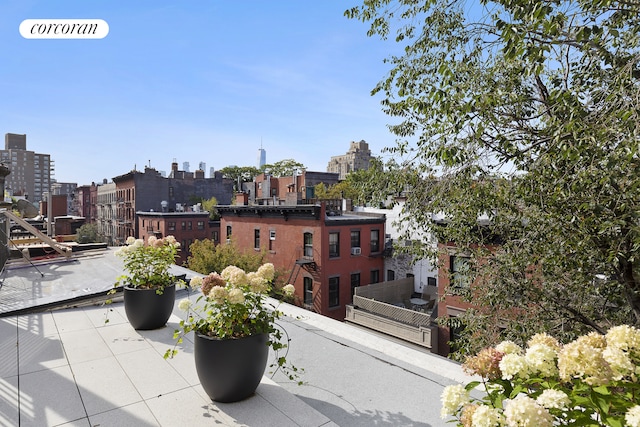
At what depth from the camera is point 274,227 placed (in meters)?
27.1

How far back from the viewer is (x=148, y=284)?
6414 millimetres

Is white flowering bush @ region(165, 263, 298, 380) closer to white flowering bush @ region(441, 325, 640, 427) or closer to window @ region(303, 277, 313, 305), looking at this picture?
white flowering bush @ region(441, 325, 640, 427)

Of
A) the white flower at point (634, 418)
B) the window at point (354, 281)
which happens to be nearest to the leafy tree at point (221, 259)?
the window at point (354, 281)

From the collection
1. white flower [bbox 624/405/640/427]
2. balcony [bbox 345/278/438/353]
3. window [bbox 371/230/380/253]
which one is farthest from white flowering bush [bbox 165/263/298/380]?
window [bbox 371/230/380/253]

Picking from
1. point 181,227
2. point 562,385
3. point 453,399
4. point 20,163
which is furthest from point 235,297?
point 20,163

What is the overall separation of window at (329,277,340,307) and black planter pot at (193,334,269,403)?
802 inches

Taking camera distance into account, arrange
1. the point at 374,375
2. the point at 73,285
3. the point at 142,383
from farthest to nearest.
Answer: the point at 73,285
the point at 374,375
the point at 142,383

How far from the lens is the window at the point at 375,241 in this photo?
88.0 feet

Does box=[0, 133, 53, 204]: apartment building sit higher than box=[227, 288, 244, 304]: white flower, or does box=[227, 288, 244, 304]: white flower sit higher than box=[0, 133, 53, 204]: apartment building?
box=[0, 133, 53, 204]: apartment building

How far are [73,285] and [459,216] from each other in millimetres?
9765

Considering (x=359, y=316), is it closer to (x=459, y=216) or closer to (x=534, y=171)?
(x=459, y=216)

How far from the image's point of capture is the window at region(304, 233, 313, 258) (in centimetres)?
2436

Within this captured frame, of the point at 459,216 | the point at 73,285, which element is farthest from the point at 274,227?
the point at 459,216

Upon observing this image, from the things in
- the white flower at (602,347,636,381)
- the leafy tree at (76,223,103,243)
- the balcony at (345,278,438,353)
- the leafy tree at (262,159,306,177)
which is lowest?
the balcony at (345,278,438,353)
